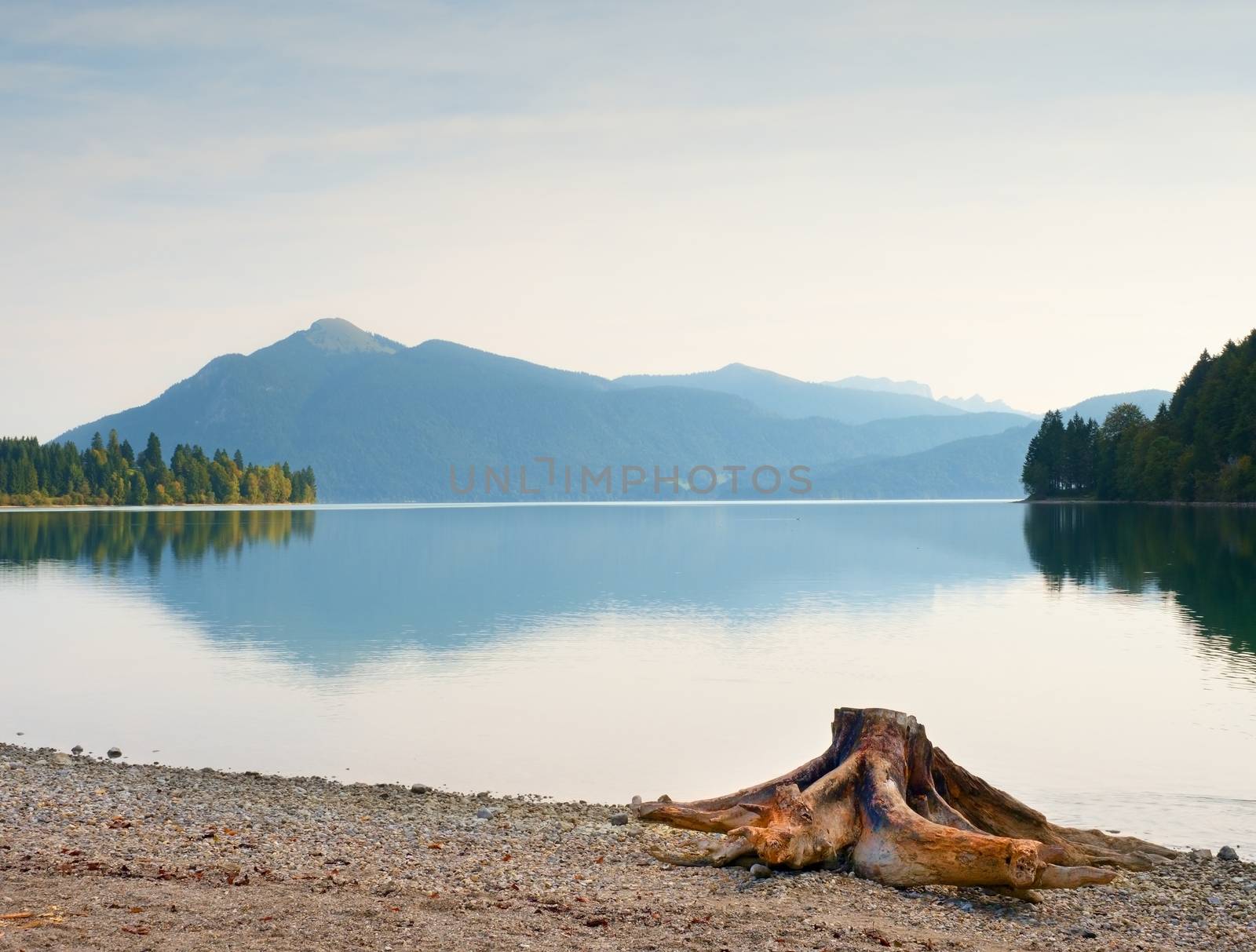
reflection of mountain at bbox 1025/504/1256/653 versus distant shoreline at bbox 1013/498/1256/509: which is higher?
distant shoreline at bbox 1013/498/1256/509

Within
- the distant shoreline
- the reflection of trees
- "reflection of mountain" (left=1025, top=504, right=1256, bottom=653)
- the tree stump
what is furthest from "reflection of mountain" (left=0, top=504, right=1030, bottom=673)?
the distant shoreline

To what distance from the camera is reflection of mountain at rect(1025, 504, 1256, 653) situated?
126 ft

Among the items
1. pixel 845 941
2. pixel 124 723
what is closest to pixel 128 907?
pixel 845 941

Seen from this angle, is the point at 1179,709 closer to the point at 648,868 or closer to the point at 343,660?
the point at 648,868

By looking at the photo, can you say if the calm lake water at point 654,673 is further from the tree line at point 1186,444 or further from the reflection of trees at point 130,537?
the tree line at point 1186,444

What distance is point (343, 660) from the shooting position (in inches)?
1150

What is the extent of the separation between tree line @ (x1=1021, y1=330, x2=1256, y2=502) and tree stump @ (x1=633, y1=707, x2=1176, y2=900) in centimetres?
12688

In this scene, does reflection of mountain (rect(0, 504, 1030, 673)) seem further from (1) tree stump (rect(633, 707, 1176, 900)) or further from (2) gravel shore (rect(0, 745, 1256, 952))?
(1) tree stump (rect(633, 707, 1176, 900))

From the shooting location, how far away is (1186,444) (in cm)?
14288

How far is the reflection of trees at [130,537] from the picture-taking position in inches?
2921

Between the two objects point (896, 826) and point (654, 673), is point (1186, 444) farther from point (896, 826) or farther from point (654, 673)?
point (896, 826)

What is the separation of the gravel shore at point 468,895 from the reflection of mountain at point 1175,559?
21597 mm

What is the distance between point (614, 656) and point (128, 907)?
20.4 m

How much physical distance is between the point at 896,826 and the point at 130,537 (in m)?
98.4
